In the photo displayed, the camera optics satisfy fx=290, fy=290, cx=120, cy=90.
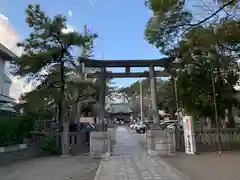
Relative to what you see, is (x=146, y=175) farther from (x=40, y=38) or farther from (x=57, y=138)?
(x=40, y=38)

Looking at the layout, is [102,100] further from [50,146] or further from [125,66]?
[50,146]

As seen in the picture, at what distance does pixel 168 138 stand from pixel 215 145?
2805 millimetres

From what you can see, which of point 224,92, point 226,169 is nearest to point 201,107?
point 224,92

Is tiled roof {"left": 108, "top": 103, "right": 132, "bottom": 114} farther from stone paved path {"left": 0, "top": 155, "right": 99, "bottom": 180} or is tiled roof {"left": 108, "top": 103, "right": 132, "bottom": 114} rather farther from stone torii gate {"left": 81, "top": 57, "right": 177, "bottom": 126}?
stone paved path {"left": 0, "top": 155, "right": 99, "bottom": 180}

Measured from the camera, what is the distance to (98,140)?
14359 mm

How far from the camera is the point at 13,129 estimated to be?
41.7 feet

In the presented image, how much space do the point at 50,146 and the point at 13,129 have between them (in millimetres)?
2577

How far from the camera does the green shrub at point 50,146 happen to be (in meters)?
14.7

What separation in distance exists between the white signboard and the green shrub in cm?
652

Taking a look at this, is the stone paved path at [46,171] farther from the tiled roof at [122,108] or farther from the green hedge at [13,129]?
the tiled roof at [122,108]

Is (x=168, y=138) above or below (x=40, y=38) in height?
below

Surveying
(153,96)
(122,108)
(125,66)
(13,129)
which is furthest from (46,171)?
(122,108)

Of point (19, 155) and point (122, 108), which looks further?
point (122, 108)

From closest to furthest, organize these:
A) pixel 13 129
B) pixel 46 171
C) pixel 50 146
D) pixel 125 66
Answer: pixel 46 171, pixel 13 129, pixel 50 146, pixel 125 66
